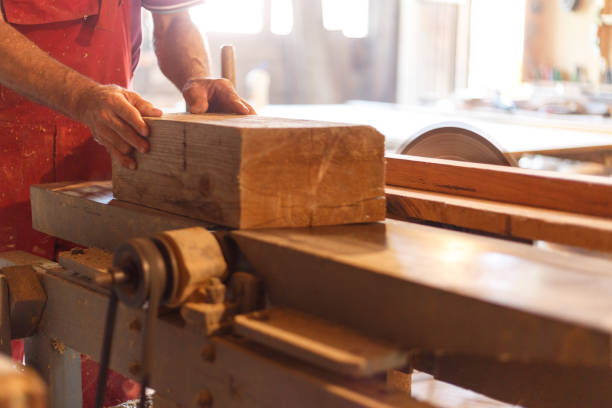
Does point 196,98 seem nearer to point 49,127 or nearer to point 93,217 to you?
point 93,217

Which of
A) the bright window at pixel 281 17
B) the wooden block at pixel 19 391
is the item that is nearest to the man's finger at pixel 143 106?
the wooden block at pixel 19 391

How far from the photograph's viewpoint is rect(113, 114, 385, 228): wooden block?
1.00 meters

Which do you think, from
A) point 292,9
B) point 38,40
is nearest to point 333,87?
point 292,9

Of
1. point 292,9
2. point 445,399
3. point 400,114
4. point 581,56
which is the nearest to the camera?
point 445,399

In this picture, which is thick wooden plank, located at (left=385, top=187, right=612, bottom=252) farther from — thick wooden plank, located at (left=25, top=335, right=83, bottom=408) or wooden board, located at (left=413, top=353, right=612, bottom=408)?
thick wooden plank, located at (left=25, top=335, right=83, bottom=408)

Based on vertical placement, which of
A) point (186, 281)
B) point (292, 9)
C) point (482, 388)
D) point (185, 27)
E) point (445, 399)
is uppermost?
point (292, 9)

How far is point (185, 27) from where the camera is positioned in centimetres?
201

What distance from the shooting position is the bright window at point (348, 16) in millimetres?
8484

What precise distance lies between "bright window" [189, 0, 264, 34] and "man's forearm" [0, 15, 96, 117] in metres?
6.50

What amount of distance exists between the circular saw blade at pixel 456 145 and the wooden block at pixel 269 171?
61 cm

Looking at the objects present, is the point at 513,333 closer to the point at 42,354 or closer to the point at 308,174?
the point at 308,174

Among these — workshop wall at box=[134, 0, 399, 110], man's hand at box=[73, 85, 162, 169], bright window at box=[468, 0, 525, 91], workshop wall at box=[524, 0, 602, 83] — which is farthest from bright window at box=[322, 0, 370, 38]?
man's hand at box=[73, 85, 162, 169]

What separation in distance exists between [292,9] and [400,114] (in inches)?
180

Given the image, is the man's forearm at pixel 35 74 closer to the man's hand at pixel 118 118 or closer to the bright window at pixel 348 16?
the man's hand at pixel 118 118
